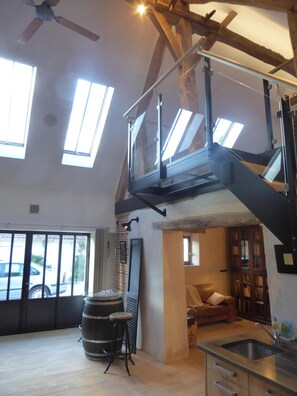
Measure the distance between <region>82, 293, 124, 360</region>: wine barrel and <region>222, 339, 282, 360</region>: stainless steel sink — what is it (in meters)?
2.47

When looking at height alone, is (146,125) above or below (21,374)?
above

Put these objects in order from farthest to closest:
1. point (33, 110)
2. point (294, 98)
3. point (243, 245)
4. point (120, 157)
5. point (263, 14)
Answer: point (243, 245) → point (120, 157) → point (33, 110) → point (263, 14) → point (294, 98)

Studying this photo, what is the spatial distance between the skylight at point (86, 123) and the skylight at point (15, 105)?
87cm

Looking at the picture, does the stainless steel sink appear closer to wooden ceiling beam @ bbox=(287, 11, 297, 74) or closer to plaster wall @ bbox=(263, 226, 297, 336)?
plaster wall @ bbox=(263, 226, 297, 336)

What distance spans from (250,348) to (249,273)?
5.06m

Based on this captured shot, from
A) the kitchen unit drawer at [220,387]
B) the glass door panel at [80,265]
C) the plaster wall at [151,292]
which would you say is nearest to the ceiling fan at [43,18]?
the plaster wall at [151,292]

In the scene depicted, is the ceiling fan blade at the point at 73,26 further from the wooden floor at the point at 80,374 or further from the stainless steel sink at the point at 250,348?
the wooden floor at the point at 80,374

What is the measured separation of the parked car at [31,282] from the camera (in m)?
6.33

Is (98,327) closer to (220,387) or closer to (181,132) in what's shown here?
(220,387)

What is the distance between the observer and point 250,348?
9.64ft

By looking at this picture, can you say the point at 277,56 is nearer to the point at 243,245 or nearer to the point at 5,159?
the point at 243,245

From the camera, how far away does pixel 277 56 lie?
6254 millimetres

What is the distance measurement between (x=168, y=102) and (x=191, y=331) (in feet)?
13.3

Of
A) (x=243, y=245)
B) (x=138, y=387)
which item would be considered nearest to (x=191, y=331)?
(x=138, y=387)
